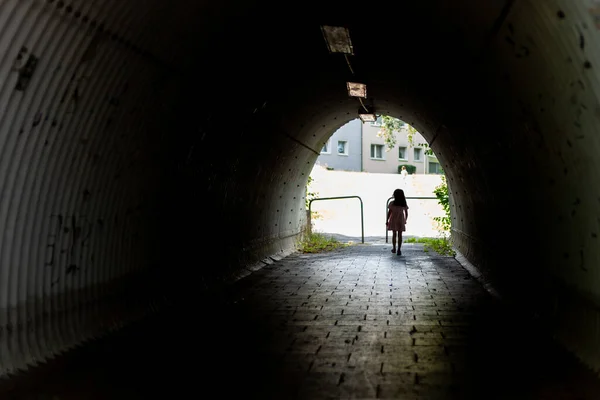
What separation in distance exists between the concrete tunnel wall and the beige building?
40199 millimetres

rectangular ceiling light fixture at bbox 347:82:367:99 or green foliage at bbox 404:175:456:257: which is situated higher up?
rectangular ceiling light fixture at bbox 347:82:367:99

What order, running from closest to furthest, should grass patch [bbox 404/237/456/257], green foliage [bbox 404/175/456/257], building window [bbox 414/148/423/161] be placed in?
1. grass patch [bbox 404/237/456/257]
2. green foliage [bbox 404/175/456/257]
3. building window [bbox 414/148/423/161]

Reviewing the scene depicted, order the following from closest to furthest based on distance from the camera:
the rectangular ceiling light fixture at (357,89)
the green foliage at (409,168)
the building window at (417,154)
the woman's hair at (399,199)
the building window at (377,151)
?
the rectangular ceiling light fixture at (357,89) < the woman's hair at (399,199) < the building window at (377,151) < the green foliage at (409,168) < the building window at (417,154)

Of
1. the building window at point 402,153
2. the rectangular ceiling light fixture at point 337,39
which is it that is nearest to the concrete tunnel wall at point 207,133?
the rectangular ceiling light fixture at point 337,39

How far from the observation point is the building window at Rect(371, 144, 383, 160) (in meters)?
51.9

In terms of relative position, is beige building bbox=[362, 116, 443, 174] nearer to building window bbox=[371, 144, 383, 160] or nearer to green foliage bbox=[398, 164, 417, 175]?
building window bbox=[371, 144, 383, 160]

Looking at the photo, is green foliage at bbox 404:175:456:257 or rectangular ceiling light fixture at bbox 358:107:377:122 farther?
green foliage at bbox 404:175:456:257

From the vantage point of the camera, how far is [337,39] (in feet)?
27.8

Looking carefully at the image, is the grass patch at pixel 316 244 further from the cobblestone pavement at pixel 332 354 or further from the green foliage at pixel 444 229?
the cobblestone pavement at pixel 332 354

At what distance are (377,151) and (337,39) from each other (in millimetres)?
44202

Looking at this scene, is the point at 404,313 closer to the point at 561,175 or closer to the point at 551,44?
the point at 561,175

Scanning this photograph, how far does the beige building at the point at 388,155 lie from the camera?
51094mm

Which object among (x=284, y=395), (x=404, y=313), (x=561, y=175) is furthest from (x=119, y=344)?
(x=561, y=175)

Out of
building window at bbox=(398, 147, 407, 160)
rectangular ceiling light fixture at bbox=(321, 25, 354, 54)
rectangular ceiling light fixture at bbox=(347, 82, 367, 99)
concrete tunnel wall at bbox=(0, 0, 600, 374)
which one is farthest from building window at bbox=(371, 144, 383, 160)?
rectangular ceiling light fixture at bbox=(321, 25, 354, 54)
